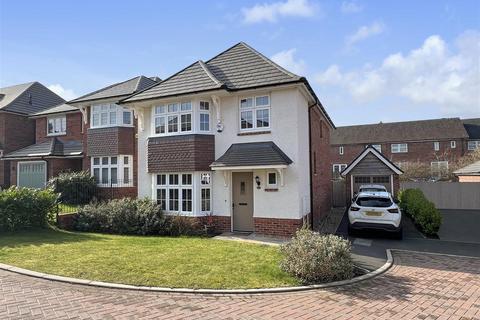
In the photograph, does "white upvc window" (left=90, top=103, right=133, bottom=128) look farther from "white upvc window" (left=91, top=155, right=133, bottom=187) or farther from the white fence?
the white fence

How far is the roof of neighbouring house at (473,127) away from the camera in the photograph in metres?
49.3

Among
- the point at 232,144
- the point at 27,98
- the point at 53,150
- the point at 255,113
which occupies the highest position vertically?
the point at 27,98

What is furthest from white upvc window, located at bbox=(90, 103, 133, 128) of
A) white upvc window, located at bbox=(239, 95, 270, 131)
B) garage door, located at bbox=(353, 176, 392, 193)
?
garage door, located at bbox=(353, 176, 392, 193)

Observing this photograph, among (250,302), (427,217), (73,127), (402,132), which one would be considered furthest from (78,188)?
(402,132)

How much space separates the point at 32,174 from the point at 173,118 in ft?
42.5

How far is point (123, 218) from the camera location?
13867 mm

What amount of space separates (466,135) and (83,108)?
4871cm

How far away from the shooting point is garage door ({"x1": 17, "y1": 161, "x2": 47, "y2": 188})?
21.3m

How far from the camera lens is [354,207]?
43.2ft

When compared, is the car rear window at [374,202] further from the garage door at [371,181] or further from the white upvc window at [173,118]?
the garage door at [371,181]

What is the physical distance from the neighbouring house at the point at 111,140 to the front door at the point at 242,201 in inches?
210

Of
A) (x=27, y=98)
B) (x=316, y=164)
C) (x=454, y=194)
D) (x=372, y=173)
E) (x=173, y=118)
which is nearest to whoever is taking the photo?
(x=173, y=118)

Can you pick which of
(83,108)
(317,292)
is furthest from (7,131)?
(317,292)

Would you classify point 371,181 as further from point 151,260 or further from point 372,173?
point 151,260
